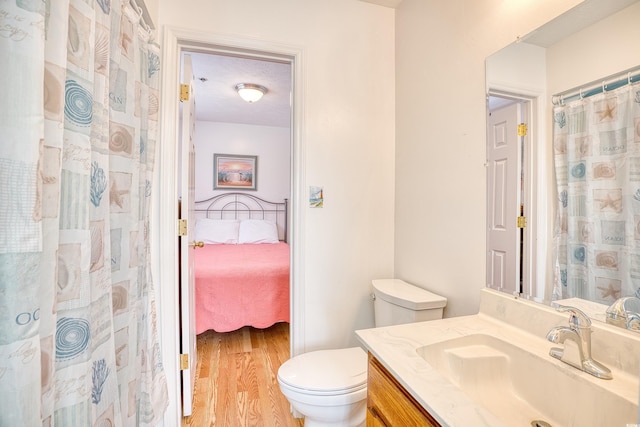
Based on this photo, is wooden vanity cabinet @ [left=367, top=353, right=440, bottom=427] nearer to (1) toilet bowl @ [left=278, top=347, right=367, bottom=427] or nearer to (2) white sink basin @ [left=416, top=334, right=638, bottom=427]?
(2) white sink basin @ [left=416, top=334, right=638, bottom=427]

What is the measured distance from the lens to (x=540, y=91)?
989 mm

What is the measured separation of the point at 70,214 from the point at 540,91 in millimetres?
1427

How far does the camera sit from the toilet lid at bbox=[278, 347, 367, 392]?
1.28 metres

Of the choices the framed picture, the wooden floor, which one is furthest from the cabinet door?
the framed picture

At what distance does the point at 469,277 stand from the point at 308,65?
1420mm

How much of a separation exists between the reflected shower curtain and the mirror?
33 mm

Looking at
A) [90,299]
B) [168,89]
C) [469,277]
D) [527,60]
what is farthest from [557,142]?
[168,89]

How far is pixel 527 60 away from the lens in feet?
3.39

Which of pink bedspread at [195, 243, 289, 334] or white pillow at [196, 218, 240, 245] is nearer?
pink bedspread at [195, 243, 289, 334]

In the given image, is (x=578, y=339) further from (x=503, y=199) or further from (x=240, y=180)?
(x=240, y=180)

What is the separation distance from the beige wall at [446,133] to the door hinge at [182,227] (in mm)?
1251

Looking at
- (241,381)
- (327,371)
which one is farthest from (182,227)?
(241,381)

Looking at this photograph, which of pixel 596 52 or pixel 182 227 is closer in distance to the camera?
pixel 596 52

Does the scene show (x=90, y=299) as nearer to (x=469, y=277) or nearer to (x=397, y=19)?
(x=469, y=277)
